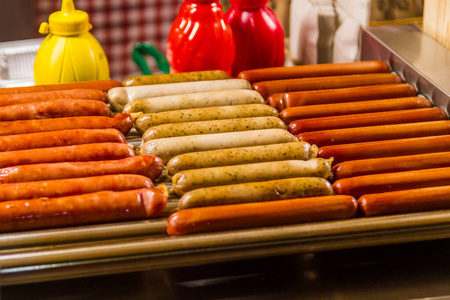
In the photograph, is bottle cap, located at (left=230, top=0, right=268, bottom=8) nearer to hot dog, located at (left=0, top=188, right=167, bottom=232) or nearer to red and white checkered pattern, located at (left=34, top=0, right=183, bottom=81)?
red and white checkered pattern, located at (left=34, top=0, right=183, bottom=81)

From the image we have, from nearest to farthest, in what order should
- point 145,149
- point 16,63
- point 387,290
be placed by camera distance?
1. point 387,290
2. point 145,149
3. point 16,63

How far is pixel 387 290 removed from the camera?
1945mm

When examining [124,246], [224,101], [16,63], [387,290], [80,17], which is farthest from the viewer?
[16,63]

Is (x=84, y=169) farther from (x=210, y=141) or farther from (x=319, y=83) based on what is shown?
(x=319, y=83)

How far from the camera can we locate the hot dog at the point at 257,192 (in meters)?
1.93

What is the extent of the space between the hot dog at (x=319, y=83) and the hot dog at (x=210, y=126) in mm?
280

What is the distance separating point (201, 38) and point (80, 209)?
4.07 feet

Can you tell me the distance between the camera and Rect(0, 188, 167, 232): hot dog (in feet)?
6.00

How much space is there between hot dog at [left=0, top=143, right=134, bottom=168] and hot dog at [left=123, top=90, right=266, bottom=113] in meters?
0.29

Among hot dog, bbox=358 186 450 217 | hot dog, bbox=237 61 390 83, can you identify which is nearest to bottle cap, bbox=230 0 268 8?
hot dog, bbox=237 61 390 83

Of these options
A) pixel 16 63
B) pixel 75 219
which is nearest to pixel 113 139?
pixel 75 219

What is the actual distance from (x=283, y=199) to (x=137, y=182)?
0.46 m

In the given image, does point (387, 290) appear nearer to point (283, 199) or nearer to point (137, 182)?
point (283, 199)

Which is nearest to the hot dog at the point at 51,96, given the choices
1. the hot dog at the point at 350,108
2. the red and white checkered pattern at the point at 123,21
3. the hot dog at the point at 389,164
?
the hot dog at the point at 350,108
